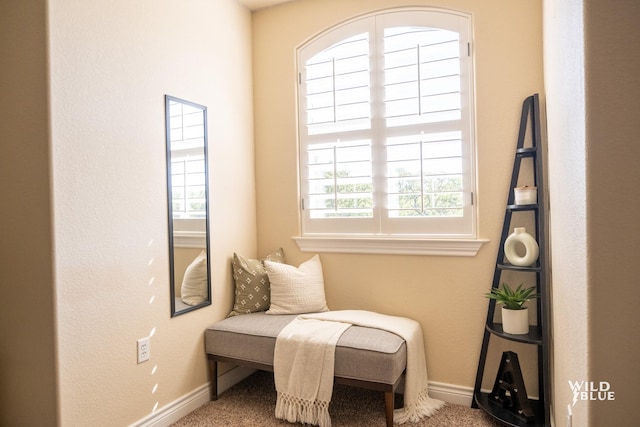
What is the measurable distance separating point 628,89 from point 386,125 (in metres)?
1.87

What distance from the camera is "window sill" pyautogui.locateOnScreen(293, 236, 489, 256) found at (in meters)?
2.44

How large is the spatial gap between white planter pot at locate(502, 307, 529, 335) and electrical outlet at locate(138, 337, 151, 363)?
1.96m

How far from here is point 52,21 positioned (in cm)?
176

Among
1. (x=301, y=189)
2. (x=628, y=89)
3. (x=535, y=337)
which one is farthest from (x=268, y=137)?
(x=628, y=89)

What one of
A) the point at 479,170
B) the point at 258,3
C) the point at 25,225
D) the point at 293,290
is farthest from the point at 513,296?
the point at 258,3

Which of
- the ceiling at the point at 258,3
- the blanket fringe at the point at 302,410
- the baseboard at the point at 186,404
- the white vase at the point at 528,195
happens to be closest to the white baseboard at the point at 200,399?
A: the baseboard at the point at 186,404

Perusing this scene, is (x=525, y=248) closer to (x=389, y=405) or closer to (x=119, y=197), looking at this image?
(x=389, y=405)

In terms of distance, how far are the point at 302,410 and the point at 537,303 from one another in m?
1.47

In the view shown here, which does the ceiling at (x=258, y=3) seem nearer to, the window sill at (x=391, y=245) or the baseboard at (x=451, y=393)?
the window sill at (x=391, y=245)

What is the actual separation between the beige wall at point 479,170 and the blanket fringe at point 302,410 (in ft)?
2.45

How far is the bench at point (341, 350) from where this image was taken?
6.92 feet

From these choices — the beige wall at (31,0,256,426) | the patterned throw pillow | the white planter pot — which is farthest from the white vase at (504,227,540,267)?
the beige wall at (31,0,256,426)

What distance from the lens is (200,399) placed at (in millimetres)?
2521

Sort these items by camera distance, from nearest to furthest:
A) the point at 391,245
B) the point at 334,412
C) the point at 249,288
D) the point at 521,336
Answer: the point at 521,336 < the point at 334,412 < the point at 391,245 < the point at 249,288
